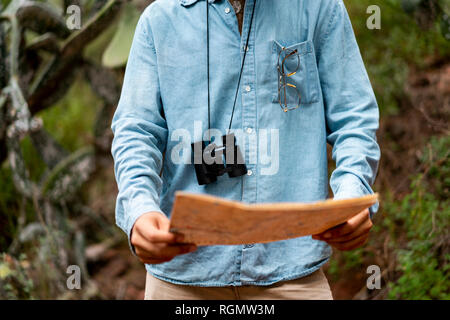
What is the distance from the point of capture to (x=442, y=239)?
1973 millimetres

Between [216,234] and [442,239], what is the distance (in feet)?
4.50

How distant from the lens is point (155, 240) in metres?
0.92

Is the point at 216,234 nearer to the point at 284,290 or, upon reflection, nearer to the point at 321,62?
the point at 284,290

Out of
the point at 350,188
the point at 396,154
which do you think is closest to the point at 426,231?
the point at 396,154

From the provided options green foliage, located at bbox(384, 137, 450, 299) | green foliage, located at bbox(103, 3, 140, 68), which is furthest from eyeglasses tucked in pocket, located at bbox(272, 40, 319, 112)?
green foliage, located at bbox(103, 3, 140, 68)

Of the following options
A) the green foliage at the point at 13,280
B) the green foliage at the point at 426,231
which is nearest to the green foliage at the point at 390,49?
Result: the green foliage at the point at 426,231

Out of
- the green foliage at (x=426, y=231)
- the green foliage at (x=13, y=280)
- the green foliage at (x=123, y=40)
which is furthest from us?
the green foliage at (x=123, y=40)

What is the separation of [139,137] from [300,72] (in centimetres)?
39

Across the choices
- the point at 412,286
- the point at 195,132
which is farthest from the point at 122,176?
the point at 412,286

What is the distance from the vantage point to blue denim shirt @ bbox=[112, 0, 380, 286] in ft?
3.90

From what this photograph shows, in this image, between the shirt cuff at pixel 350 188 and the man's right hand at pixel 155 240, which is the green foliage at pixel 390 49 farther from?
the man's right hand at pixel 155 240

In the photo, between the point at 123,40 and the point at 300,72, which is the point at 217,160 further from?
the point at 123,40

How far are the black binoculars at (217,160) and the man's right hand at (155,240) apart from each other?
0.69 feet

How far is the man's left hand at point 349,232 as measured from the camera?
1.00 m
